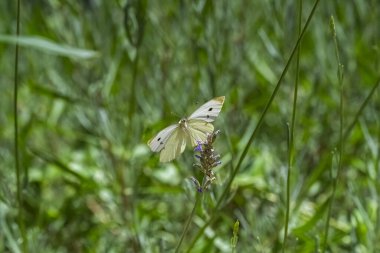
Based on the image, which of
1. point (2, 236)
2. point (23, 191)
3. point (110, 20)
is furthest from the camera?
point (110, 20)

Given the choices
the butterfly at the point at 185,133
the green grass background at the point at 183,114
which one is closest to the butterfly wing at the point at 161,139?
the butterfly at the point at 185,133

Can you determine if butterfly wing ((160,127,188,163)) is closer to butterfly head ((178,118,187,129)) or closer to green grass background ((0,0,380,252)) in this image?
butterfly head ((178,118,187,129))

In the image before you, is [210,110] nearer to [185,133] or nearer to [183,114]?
[185,133]

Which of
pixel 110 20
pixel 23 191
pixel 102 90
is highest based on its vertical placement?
pixel 110 20

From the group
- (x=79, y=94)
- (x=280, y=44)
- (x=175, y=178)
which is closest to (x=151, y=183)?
(x=175, y=178)

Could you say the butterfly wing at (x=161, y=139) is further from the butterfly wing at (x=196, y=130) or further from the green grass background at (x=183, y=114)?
the green grass background at (x=183, y=114)

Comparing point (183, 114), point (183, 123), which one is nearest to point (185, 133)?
point (183, 123)

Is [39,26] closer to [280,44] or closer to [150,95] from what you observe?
[150,95]
